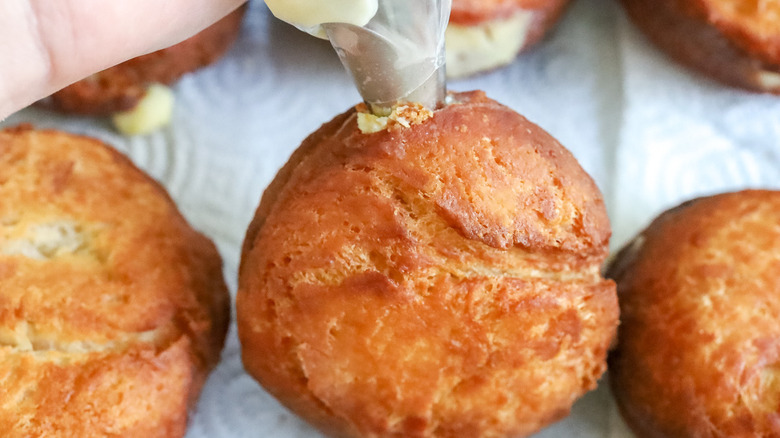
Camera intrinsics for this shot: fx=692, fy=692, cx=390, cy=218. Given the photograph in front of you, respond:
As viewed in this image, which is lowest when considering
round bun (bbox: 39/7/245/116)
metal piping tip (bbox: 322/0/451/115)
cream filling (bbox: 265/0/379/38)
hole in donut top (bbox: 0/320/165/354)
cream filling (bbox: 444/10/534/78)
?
hole in donut top (bbox: 0/320/165/354)

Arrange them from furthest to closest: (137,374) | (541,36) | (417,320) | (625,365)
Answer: (541,36) → (625,365) → (137,374) → (417,320)

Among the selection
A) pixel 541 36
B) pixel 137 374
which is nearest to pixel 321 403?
pixel 137 374

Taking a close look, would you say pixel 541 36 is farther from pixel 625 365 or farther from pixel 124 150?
pixel 124 150

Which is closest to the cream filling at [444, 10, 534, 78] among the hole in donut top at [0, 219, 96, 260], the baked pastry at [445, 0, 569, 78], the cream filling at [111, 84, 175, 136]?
the baked pastry at [445, 0, 569, 78]

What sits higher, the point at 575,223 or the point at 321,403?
the point at 575,223

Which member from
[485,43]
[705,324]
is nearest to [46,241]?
[485,43]

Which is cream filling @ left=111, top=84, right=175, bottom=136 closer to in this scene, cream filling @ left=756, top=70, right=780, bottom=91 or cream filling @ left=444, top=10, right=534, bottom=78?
cream filling @ left=444, top=10, right=534, bottom=78

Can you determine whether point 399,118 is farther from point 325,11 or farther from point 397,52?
point 325,11
